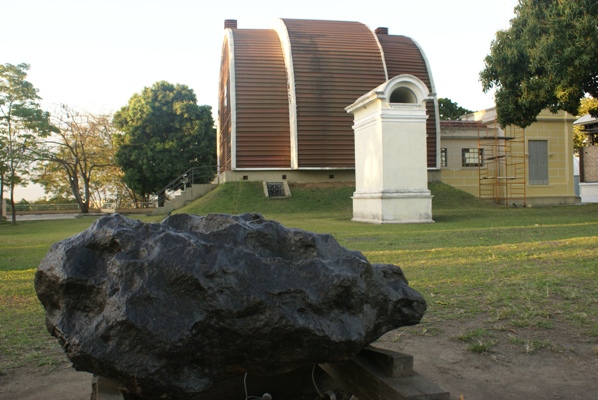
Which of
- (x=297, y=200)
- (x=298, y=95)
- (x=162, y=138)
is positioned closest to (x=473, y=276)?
(x=297, y=200)

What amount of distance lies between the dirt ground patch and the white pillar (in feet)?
38.8

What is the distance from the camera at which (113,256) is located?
238 centimetres

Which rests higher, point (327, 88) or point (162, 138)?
point (327, 88)

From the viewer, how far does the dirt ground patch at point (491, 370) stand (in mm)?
3297

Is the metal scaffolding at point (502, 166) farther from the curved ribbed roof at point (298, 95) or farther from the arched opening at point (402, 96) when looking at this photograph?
the arched opening at point (402, 96)

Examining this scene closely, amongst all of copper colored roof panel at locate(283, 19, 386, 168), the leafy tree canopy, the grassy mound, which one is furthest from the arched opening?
the leafy tree canopy

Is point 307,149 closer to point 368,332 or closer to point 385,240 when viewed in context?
point 385,240

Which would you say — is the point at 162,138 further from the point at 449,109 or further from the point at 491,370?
the point at 491,370

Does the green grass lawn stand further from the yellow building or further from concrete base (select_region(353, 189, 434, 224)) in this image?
the yellow building

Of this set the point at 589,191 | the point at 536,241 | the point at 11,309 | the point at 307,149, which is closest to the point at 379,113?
the point at 536,241

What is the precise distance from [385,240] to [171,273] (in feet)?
30.6

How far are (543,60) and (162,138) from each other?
83.9 ft

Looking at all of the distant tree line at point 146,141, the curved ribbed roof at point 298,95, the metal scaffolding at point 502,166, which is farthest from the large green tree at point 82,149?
the metal scaffolding at point 502,166

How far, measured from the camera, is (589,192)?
39094mm
